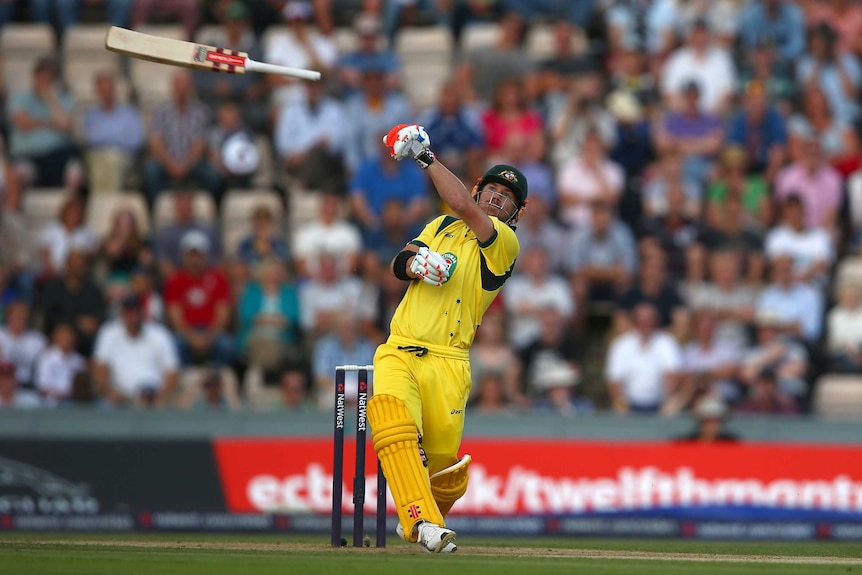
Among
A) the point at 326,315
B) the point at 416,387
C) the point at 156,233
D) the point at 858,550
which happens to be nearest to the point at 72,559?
the point at 416,387

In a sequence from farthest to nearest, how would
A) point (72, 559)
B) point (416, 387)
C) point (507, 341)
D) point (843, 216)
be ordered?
1. point (843, 216)
2. point (507, 341)
3. point (416, 387)
4. point (72, 559)

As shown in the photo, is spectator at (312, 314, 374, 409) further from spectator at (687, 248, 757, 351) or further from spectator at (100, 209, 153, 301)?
spectator at (687, 248, 757, 351)

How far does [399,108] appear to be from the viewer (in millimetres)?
16719

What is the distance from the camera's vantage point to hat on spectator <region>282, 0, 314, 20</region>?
17.5 m

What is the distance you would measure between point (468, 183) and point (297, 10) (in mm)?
3615

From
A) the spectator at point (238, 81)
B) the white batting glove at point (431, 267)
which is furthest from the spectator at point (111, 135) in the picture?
the white batting glove at point (431, 267)

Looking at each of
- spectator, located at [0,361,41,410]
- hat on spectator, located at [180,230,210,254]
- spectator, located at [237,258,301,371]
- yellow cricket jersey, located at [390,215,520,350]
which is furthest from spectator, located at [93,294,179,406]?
yellow cricket jersey, located at [390,215,520,350]

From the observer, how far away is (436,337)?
878 centimetres

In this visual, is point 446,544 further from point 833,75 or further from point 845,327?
point 833,75

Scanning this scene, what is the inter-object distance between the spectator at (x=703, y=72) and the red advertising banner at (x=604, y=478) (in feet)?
17.1

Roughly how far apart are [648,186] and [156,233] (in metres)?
5.37

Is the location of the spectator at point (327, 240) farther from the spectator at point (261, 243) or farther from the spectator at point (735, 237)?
the spectator at point (735, 237)

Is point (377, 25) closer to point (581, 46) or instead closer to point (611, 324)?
point (581, 46)

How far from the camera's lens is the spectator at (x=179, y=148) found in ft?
54.7
